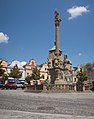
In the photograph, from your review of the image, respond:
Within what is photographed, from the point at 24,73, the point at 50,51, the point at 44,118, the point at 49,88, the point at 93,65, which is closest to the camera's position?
the point at 44,118

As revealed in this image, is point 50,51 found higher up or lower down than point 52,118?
higher up

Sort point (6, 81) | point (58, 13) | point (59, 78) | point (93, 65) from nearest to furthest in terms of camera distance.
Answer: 1. point (59, 78)
2. point (58, 13)
3. point (6, 81)
4. point (93, 65)

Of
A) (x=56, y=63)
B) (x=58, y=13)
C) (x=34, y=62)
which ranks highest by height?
(x=58, y=13)

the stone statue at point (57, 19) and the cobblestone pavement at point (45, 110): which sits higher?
the stone statue at point (57, 19)

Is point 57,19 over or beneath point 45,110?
over

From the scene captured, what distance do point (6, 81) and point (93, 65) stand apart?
4770cm

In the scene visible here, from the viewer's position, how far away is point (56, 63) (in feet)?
129

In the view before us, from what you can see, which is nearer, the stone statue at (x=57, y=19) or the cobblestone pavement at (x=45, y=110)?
the cobblestone pavement at (x=45, y=110)

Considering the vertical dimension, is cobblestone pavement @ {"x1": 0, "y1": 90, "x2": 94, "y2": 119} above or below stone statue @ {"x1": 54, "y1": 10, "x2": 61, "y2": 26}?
below

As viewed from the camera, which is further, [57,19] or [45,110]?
[57,19]

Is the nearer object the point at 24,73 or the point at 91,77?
the point at 24,73

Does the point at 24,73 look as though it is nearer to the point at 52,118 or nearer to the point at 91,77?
the point at 91,77

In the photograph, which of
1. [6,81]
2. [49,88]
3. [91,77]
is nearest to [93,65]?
[91,77]

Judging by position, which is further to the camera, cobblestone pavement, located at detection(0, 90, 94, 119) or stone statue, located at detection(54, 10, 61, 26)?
stone statue, located at detection(54, 10, 61, 26)
